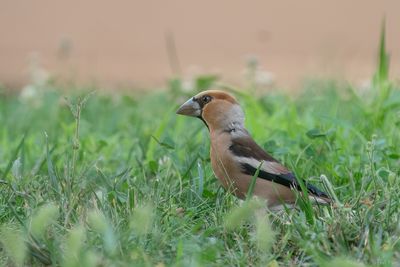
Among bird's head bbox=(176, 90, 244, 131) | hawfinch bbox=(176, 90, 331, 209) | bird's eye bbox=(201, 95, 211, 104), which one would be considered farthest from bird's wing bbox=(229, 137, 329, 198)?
bird's eye bbox=(201, 95, 211, 104)

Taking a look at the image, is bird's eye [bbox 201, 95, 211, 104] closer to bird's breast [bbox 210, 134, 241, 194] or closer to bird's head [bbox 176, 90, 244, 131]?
bird's head [bbox 176, 90, 244, 131]

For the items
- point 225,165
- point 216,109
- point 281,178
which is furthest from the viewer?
point 216,109

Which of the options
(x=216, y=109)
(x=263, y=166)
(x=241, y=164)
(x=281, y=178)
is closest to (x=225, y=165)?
(x=241, y=164)

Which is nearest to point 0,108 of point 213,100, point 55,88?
point 55,88

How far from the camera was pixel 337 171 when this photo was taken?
191 inches

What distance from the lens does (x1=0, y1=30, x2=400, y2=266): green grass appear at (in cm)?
346

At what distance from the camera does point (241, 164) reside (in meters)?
4.40

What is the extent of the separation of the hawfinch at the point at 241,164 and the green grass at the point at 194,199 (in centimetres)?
8

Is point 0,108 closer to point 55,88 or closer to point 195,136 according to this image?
point 55,88

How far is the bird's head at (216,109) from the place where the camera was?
473 cm

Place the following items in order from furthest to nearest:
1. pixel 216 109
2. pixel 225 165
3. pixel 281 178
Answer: pixel 216 109, pixel 225 165, pixel 281 178

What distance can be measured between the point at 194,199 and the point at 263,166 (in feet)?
1.19

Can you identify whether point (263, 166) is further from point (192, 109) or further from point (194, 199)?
point (192, 109)

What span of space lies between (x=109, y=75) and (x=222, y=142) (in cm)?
528
